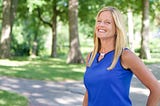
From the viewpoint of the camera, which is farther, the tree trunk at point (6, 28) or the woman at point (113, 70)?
the tree trunk at point (6, 28)

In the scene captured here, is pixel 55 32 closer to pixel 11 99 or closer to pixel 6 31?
pixel 6 31

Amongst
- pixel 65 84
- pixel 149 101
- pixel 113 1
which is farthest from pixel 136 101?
pixel 113 1

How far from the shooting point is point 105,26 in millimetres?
3055

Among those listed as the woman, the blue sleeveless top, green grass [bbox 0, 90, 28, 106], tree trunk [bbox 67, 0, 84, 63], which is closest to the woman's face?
the woman

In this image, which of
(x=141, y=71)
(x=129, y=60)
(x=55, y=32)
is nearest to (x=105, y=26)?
(x=129, y=60)

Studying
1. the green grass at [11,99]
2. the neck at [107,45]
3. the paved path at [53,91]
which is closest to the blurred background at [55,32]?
the paved path at [53,91]

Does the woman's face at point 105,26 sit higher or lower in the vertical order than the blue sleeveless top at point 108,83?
higher

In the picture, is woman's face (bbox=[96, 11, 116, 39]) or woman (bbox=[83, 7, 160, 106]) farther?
woman's face (bbox=[96, 11, 116, 39])

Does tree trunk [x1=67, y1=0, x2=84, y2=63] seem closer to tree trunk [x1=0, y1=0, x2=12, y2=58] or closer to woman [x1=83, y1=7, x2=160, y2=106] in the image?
tree trunk [x1=0, y1=0, x2=12, y2=58]

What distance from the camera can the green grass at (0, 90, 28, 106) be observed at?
8.76 metres

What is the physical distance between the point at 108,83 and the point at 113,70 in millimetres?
104

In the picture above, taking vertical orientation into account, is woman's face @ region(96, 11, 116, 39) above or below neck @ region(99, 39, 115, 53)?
above

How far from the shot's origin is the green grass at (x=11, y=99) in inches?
345

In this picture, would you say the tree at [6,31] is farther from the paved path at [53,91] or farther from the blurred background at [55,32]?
the paved path at [53,91]
